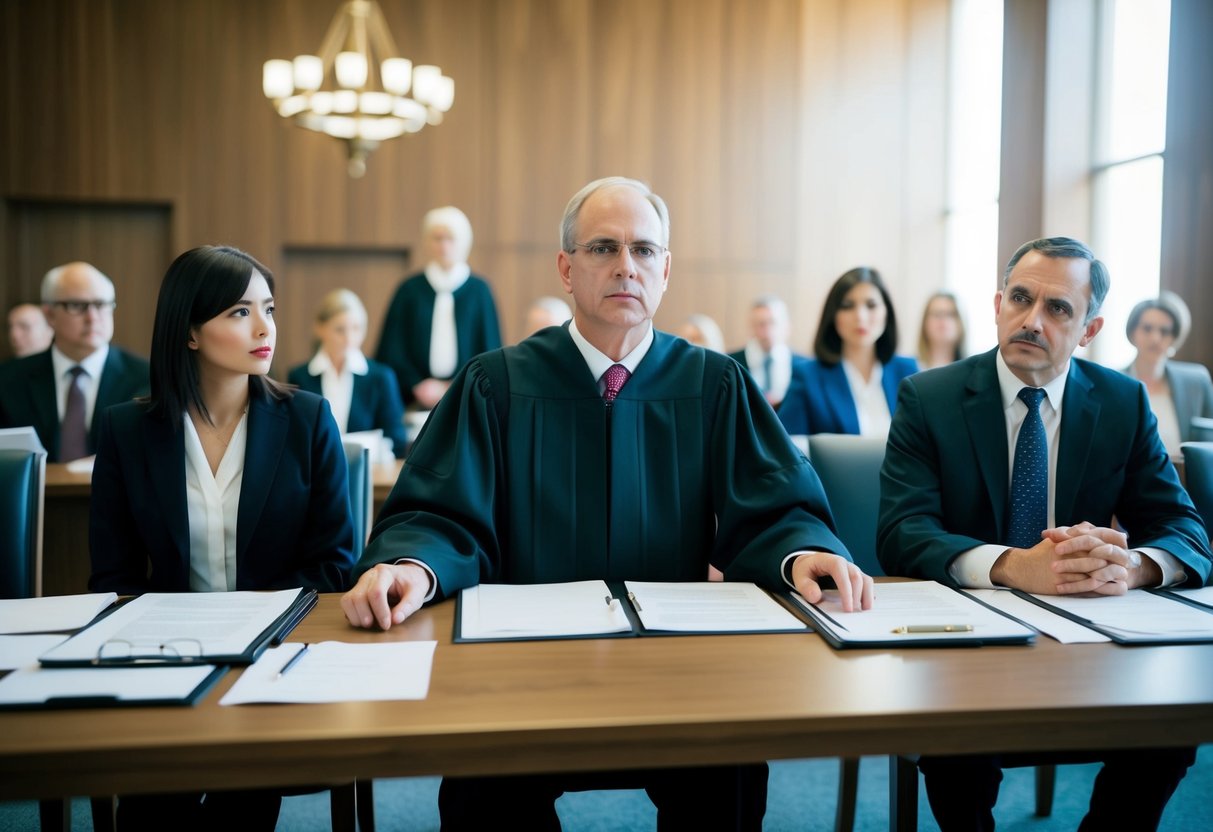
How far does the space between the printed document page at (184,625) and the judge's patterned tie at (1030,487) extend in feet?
5.11

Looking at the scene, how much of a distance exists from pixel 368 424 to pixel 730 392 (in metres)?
3.44

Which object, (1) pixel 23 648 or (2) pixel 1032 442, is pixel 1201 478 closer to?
(2) pixel 1032 442

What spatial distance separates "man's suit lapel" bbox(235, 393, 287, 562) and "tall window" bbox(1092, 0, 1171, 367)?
5658 mm

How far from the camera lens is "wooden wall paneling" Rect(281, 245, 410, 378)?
357 inches

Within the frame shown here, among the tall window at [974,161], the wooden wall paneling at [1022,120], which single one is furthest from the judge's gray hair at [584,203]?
the tall window at [974,161]

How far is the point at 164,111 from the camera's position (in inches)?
338

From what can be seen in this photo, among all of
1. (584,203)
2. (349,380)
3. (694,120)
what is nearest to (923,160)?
(694,120)

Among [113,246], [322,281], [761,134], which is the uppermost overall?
[761,134]

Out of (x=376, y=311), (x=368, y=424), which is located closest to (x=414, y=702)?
(x=368, y=424)

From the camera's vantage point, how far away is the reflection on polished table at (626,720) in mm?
1200

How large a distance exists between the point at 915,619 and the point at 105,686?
123cm

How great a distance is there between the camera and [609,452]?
7.33ft

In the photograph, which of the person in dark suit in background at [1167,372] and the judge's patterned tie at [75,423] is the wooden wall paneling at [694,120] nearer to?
the person in dark suit in background at [1167,372]

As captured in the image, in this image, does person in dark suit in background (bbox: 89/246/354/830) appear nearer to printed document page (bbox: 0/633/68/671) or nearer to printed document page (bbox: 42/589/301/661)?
printed document page (bbox: 42/589/301/661)
